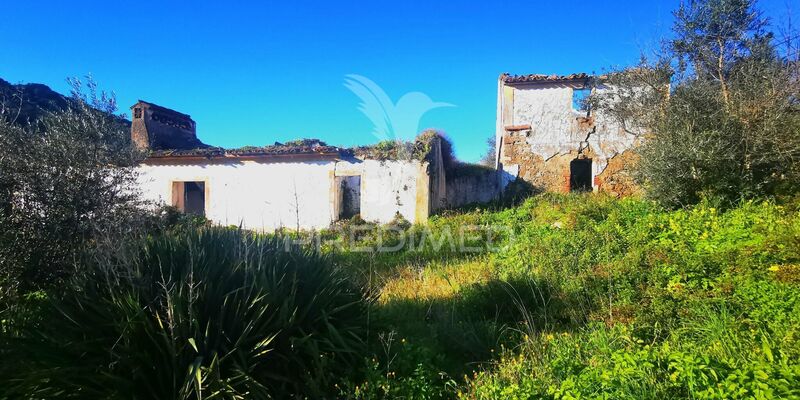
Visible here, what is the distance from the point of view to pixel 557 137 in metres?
13.8

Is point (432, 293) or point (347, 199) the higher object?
point (347, 199)

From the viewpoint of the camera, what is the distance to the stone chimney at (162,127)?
58.0 ft

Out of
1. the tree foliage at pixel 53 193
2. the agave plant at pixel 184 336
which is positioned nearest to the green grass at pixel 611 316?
the agave plant at pixel 184 336

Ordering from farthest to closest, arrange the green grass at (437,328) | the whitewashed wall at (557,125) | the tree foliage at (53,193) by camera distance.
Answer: the whitewashed wall at (557,125) → the tree foliage at (53,193) → the green grass at (437,328)

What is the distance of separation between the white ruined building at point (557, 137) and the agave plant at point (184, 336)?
37.8 ft

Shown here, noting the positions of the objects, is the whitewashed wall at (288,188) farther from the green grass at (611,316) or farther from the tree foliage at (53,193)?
the tree foliage at (53,193)

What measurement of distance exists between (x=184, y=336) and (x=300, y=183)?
10633 mm

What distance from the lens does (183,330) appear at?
9.42ft

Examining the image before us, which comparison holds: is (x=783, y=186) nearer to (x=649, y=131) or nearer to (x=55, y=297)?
(x=649, y=131)

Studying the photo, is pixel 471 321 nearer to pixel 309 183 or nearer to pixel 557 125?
pixel 309 183

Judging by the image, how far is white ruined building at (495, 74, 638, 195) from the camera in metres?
13.5

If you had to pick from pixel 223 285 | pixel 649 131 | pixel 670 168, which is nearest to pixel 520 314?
pixel 223 285

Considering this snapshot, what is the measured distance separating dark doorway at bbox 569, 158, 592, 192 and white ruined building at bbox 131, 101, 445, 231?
4640mm

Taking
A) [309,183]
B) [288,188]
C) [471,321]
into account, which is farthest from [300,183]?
[471,321]
